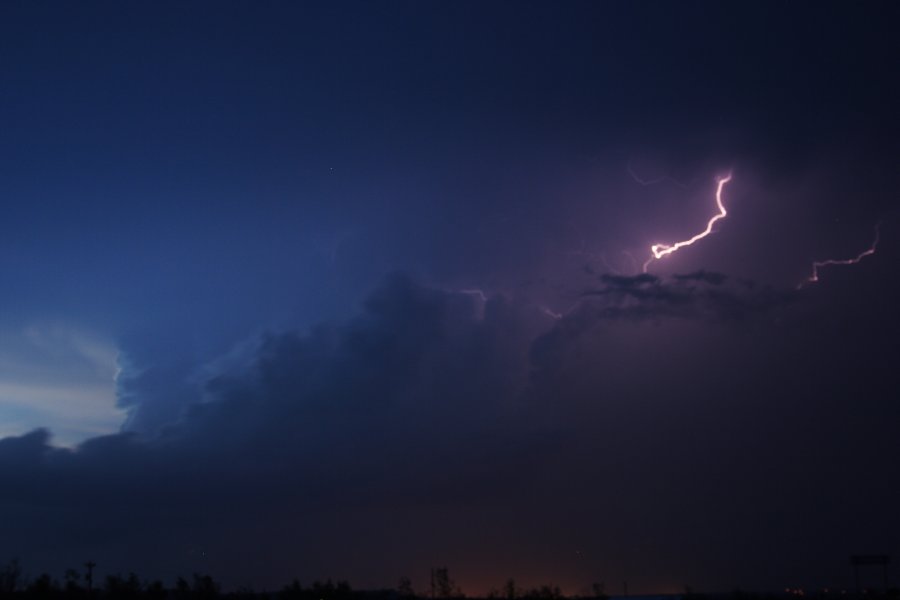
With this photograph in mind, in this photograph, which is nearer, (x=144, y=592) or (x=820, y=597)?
(x=144, y=592)

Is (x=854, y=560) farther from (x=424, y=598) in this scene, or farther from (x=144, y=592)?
(x=144, y=592)

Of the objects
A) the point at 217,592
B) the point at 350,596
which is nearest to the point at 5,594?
the point at 217,592

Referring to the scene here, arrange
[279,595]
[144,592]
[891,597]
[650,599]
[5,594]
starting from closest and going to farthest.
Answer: [5,594] < [144,592] < [891,597] < [279,595] < [650,599]

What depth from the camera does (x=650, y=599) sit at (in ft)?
365

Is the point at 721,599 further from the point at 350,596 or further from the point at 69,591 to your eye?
the point at 69,591

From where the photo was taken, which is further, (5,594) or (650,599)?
(650,599)

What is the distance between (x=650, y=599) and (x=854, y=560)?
4268cm

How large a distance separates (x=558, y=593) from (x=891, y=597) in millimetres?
31105

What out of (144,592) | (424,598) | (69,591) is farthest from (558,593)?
(69,591)

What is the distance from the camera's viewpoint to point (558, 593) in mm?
91875

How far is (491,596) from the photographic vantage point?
296 ft

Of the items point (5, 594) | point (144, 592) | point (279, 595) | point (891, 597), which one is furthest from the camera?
point (279, 595)

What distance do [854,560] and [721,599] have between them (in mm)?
21385

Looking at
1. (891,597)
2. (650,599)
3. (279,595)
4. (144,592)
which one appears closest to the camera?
(144,592)
